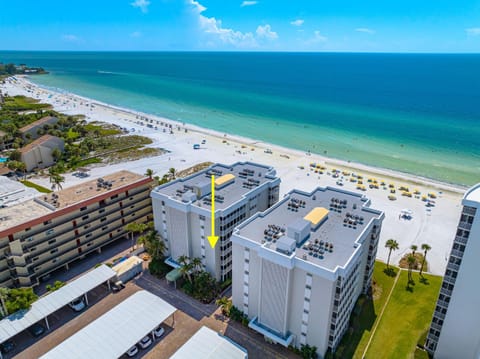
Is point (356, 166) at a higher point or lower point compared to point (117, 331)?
lower

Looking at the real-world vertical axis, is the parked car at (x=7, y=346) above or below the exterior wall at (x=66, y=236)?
below

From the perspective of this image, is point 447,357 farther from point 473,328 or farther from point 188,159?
point 188,159

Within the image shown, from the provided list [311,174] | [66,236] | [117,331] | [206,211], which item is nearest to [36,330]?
[117,331]

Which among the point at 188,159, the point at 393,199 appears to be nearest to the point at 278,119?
the point at 188,159

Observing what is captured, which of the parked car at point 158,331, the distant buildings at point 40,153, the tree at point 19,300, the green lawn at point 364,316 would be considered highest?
the distant buildings at point 40,153

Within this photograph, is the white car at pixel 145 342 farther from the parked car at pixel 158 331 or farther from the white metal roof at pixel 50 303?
the white metal roof at pixel 50 303

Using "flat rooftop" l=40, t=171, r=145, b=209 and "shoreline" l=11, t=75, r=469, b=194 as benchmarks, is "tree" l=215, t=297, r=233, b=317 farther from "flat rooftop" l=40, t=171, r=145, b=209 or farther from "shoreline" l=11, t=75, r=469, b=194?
"shoreline" l=11, t=75, r=469, b=194

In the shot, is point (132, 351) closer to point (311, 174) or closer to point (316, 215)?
point (316, 215)

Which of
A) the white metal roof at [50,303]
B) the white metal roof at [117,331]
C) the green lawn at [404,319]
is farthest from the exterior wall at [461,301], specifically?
the white metal roof at [50,303]
